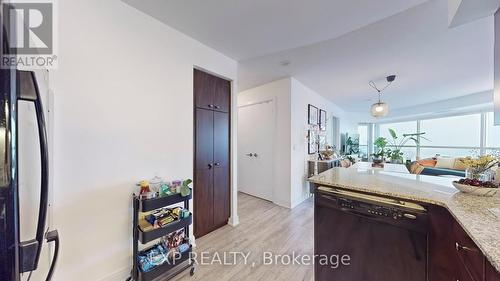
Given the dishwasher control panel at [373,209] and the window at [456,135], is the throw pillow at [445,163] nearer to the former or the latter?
the window at [456,135]

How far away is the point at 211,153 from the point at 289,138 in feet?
5.31

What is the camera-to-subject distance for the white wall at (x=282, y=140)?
358 cm

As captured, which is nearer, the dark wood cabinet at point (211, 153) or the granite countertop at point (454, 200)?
the granite countertop at point (454, 200)

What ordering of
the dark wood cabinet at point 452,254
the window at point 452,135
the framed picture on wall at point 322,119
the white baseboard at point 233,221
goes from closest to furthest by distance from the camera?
the dark wood cabinet at point 452,254 → the white baseboard at point 233,221 → the framed picture on wall at point 322,119 → the window at point 452,135

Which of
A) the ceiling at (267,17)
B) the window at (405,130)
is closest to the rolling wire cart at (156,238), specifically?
the ceiling at (267,17)

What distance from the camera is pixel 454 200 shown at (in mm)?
1098

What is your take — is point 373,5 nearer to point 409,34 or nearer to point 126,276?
point 409,34

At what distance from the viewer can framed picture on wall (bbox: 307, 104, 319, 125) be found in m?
4.31

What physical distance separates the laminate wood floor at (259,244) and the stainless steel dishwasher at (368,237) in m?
0.45

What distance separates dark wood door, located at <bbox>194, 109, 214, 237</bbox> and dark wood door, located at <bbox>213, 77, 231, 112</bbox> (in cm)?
18

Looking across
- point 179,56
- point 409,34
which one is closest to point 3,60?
point 179,56

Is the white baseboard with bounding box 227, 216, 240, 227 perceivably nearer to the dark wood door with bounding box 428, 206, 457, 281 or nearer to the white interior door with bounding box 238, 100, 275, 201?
the white interior door with bounding box 238, 100, 275, 201

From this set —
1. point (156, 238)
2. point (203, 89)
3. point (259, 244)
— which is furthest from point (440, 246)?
point (203, 89)

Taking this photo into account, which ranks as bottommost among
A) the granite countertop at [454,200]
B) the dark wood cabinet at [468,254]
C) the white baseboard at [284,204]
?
the white baseboard at [284,204]
